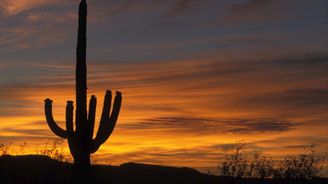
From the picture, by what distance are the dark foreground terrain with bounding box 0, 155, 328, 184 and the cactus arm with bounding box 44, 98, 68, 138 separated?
1.04 m

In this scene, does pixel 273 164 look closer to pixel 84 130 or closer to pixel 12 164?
pixel 84 130

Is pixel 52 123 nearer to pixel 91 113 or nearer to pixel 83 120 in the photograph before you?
pixel 83 120

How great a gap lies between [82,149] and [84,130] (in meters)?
0.56

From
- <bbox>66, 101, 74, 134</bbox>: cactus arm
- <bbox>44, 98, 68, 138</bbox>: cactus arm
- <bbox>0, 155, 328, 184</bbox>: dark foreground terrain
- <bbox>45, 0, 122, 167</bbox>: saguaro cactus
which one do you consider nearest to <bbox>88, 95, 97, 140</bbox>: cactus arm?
<bbox>45, 0, 122, 167</bbox>: saguaro cactus

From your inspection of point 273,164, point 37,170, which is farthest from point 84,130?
point 273,164

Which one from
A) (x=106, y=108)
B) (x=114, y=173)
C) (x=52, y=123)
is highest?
(x=106, y=108)

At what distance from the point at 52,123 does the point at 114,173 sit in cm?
269

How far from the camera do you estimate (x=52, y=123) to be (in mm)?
18312

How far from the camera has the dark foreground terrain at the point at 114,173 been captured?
17.6 meters

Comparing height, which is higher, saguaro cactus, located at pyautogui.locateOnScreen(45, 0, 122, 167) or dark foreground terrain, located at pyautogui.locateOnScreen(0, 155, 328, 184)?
saguaro cactus, located at pyautogui.locateOnScreen(45, 0, 122, 167)

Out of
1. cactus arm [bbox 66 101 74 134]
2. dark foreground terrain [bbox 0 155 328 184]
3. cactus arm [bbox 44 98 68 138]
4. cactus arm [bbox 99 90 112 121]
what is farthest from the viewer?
Answer: cactus arm [bbox 44 98 68 138]

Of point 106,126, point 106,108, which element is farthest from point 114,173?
point 106,108

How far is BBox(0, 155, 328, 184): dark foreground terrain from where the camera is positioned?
17.6 m

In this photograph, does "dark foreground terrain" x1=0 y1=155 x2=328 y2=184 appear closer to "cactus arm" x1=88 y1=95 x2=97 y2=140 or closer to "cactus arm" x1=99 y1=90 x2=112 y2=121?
"cactus arm" x1=88 y1=95 x2=97 y2=140
